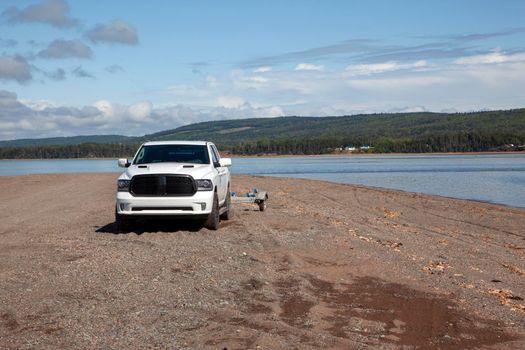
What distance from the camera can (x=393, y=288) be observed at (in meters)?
8.90

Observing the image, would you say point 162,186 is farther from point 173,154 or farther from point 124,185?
point 173,154

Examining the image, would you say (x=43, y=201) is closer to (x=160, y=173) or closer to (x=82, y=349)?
(x=160, y=173)

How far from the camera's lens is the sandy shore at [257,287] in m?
6.46

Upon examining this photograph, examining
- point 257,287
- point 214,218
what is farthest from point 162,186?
point 257,287

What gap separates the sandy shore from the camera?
21.2 ft

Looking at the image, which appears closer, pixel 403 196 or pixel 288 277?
pixel 288 277

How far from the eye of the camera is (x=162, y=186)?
43.8ft

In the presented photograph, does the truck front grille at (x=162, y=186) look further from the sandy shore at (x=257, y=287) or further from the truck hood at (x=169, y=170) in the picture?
the sandy shore at (x=257, y=287)

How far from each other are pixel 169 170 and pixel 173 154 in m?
1.52

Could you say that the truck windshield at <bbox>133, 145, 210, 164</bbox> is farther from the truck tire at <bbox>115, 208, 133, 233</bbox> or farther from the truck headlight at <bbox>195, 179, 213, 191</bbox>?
the truck tire at <bbox>115, 208, 133, 233</bbox>

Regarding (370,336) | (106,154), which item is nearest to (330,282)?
(370,336)

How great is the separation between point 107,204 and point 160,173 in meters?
9.26

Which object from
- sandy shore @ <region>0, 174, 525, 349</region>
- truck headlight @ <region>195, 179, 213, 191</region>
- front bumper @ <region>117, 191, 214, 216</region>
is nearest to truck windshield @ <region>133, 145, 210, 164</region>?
truck headlight @ <region>195, 179, 213, 191</region>

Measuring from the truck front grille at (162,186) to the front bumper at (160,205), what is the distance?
0.39ft
